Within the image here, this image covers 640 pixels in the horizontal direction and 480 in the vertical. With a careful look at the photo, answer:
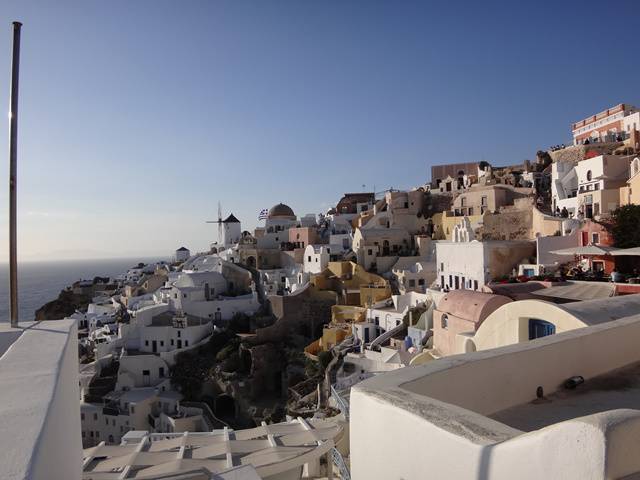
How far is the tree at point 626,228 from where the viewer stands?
52.7 feet

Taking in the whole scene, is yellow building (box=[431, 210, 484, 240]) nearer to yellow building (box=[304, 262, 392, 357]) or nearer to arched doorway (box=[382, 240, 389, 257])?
arched doorway (box=[382, 240, 389, 257])

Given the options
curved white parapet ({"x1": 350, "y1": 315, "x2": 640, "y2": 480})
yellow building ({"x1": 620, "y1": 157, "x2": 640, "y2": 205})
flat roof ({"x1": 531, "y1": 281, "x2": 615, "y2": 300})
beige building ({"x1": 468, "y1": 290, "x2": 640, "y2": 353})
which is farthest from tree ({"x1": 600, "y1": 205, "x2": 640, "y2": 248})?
curved white parapet ({"x1": 350, "y1": 315, "x2": 640, "y2": 480})

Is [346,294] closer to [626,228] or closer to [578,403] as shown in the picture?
[626,228]

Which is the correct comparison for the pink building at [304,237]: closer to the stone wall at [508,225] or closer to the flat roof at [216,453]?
the stone wall at [508,225]

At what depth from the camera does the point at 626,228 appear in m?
16.4

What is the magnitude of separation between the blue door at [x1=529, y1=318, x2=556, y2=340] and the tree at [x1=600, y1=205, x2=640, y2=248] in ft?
38.8

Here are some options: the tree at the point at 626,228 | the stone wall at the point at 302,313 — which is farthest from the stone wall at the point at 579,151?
the stone wall at the point at 302,313

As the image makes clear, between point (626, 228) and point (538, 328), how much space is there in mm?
12319

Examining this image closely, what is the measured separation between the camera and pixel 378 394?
9.19 feet

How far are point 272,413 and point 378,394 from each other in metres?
21.5

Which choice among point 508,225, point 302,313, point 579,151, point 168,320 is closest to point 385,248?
point 302,313

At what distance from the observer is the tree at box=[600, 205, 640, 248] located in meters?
16.1

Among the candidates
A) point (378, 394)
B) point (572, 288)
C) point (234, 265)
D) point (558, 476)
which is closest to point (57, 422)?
point (378, 394)

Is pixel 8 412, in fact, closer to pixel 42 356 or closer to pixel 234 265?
pixel 42 356
